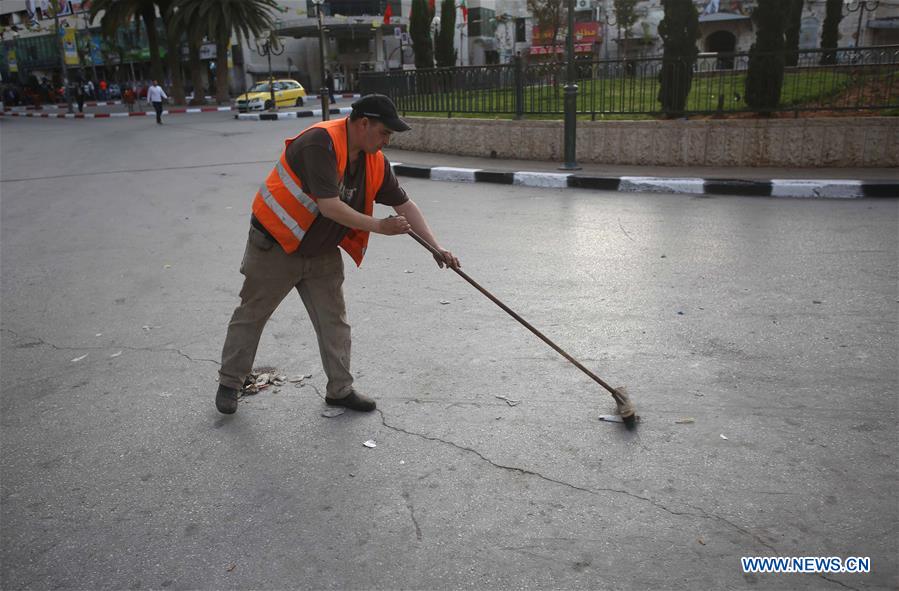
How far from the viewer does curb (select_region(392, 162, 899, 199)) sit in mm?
8125

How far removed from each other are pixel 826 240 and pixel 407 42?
30.5 metres

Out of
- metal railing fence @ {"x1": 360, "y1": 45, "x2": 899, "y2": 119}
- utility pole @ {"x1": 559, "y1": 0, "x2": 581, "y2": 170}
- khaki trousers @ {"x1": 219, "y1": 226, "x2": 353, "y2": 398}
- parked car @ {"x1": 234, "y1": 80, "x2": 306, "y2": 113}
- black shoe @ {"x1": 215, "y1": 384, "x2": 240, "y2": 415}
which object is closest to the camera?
khaki trousers @ {"x1": 219, "y1": 226, "x2": 353, "y2": 398}

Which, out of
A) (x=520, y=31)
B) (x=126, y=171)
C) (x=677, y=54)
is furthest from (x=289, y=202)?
(x=520, y=31)

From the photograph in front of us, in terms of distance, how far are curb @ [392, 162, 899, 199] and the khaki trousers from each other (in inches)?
254

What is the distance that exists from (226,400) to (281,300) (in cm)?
53

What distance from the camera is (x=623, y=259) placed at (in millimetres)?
5820

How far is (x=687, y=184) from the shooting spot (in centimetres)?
876

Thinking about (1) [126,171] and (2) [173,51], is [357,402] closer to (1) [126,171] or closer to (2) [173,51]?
(1) [126,171]

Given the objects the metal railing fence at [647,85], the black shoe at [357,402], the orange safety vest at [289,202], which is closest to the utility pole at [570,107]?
the metal railing fence at [647,85]

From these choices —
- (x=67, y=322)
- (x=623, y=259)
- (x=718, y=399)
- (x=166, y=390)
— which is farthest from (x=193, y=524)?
(x=623, y=259)

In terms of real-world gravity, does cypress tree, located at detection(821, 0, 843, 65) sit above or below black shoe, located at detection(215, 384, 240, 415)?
above

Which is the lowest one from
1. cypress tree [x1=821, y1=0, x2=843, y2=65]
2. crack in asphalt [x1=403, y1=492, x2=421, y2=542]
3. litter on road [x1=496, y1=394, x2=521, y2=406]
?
crack in asphalt [x1=403, y1=492, x2=421, y2=542]

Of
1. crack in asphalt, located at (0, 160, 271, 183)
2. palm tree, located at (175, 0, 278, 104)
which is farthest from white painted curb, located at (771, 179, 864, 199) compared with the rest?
palm tree, located at (175, 0, 278, 104)

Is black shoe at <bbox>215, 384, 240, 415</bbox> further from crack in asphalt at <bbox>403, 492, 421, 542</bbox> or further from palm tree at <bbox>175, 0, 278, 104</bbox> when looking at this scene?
palm tree at <bbox>175, 0, 278, 104</bbox>
